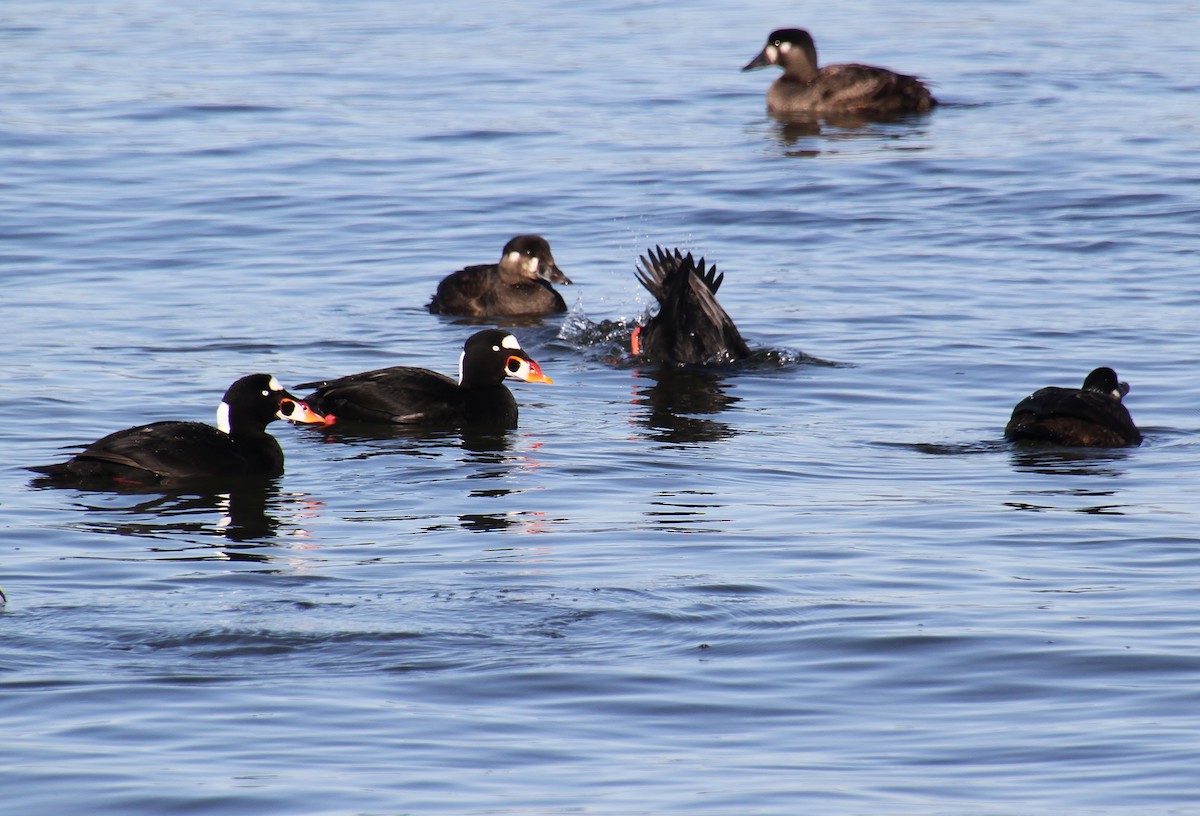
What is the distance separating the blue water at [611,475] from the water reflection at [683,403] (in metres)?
0.07

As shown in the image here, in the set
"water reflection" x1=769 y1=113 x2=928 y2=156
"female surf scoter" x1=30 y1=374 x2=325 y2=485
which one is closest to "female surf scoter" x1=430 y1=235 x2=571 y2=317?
"female surf scoter" x1=30 y1=374 x2=325 y2=485

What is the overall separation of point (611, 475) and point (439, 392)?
5.99 ft

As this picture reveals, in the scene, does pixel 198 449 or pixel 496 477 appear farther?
pixel 496 477

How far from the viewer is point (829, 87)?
2670cm

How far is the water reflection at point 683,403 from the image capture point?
1248cm

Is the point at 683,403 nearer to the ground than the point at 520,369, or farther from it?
nearer to the ground

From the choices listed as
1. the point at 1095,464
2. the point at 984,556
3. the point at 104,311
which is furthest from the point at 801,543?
the point at 104,311

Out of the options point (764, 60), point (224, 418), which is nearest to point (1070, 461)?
point (224, 418)

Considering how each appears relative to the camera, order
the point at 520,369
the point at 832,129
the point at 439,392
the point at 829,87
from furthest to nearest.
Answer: the point at 829,87
the point at 832,129
the point at 520,369
the point at 439,392

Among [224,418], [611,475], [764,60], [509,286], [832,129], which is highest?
[764,60]

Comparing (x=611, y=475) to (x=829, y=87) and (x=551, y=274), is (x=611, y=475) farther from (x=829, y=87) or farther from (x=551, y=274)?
(x=829, y=87)

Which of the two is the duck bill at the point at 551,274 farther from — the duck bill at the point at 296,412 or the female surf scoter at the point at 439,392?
the duck bill at the point at 296,412

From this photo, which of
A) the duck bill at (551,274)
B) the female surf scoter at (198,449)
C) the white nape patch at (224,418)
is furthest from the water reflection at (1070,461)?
the duck bill at (551,274)

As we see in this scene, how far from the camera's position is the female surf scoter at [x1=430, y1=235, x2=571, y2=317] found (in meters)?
16.3
